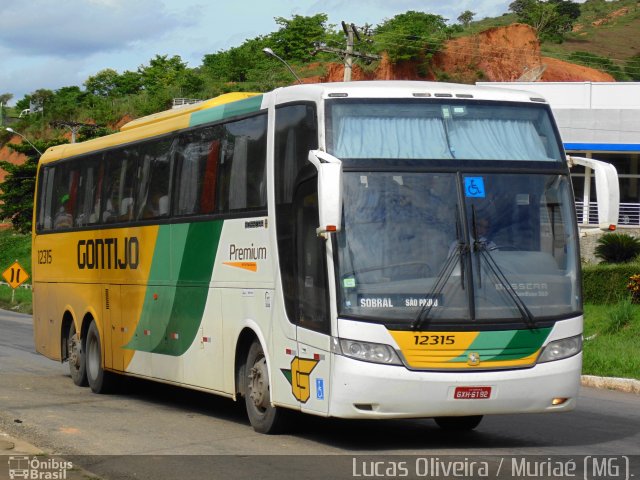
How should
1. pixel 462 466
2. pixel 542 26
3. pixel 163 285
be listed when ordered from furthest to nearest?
pixel 542 26
pixel 163 285
pixel 462 466

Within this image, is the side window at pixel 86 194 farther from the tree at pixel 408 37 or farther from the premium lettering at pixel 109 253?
the tree at pixel 408 37

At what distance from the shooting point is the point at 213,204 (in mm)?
13359

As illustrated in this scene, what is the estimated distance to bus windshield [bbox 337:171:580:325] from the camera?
1037cm

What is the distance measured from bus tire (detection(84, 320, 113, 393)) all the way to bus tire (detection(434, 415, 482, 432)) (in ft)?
21.8

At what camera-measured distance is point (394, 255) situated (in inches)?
411

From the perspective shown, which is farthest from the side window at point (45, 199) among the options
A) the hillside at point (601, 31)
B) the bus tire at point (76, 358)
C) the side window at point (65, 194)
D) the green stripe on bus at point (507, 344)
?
the hillside at point (601, 31)

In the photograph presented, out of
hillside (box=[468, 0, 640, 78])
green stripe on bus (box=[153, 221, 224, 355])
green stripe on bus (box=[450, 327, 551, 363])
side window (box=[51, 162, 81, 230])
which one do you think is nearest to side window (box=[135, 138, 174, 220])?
green stripe on bus (box=[153, 221, 224, 355])

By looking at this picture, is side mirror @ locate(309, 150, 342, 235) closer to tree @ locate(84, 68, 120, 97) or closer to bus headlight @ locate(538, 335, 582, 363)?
bus headlight @ locate(538, 335, 582, 363)

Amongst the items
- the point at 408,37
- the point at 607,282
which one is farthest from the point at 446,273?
the point at 408,37

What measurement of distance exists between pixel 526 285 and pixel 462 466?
188 cm

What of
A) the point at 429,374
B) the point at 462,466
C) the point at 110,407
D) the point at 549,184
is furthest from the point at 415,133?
the point at 110,407

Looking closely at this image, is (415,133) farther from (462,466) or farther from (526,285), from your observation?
(462,466)

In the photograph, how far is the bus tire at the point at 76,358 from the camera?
18281mm

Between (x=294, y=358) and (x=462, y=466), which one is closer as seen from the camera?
(x=462, y=466)
